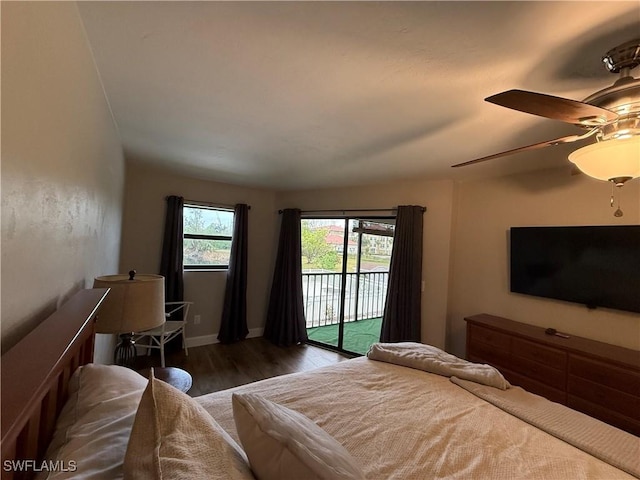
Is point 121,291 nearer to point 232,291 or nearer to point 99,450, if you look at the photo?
point 99,450

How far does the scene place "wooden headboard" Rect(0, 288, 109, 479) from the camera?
50 centimetres

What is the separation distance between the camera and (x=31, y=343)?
2.30 feet

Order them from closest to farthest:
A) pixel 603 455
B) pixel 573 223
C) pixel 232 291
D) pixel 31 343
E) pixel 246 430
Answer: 1. pixel 31 343
2. pixel 246 430
3. pixel 603 455
4. pixel 573 223
5. pixel 232 291

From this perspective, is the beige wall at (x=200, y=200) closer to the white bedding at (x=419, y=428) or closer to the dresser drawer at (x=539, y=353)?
the white bedding at (x=419, y=428)

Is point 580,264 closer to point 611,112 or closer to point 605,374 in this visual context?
point 605,374

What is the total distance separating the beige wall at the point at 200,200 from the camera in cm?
353

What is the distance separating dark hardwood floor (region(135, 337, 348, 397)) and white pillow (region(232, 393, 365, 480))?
7.38 feet

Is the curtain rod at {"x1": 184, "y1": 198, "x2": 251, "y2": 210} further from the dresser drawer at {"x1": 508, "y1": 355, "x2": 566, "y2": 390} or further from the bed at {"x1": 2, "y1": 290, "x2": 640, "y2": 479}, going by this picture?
the dresser drawer at {"x1": 508, "y1": 355, "x2": 566, "y2": 390}

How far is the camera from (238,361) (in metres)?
3.55

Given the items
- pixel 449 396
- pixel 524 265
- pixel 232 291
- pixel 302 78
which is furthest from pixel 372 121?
pixel 232 291

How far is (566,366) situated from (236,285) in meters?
3.65

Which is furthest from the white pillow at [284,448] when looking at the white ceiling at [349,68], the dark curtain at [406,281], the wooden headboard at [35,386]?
the dark curtain at [406,281]

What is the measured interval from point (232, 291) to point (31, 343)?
11.4 feet

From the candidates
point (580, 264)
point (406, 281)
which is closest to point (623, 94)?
point (580, 264)
